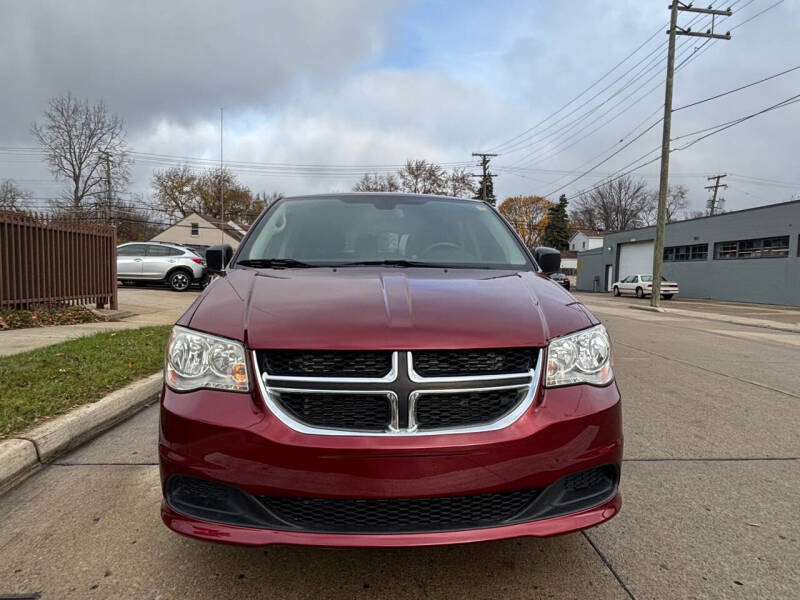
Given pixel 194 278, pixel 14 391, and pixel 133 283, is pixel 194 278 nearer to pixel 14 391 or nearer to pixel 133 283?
pixel 133 283

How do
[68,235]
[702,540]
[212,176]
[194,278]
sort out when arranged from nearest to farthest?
[702,540] → [68,235] → [194,278] → [212,176]

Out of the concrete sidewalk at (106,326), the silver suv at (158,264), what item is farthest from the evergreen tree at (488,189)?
the concrete sidewalk at (106,326)

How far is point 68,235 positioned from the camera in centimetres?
979

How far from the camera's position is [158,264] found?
17891 mm

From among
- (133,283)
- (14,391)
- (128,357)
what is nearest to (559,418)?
(14,391)

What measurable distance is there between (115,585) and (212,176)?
221 ft

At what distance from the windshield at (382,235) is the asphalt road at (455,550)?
1.43 m

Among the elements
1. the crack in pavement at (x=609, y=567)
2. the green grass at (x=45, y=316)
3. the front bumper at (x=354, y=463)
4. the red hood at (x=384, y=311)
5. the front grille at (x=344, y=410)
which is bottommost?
the crack in pavement at (x=609, y=567)

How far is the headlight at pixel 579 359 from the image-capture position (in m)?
1.94

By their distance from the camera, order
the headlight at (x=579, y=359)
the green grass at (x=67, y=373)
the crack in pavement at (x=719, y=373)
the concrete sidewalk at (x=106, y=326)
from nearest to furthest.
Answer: the headlight at (x=579, y=359) → the green grass at (x=67, y=373) → the crack in pavement at (x=719, y=373) → the concrete sidewalk at (x=106, y=326)

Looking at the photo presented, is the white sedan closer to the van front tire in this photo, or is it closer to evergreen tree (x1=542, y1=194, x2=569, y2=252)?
the van front tire

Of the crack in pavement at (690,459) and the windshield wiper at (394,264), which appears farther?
the crack in pavement at (690,459)

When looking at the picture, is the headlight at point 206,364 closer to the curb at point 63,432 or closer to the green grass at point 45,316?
the curb at point 63,432

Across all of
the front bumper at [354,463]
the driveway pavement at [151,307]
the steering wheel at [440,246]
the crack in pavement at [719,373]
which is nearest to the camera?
the front bumper at [354,463]
